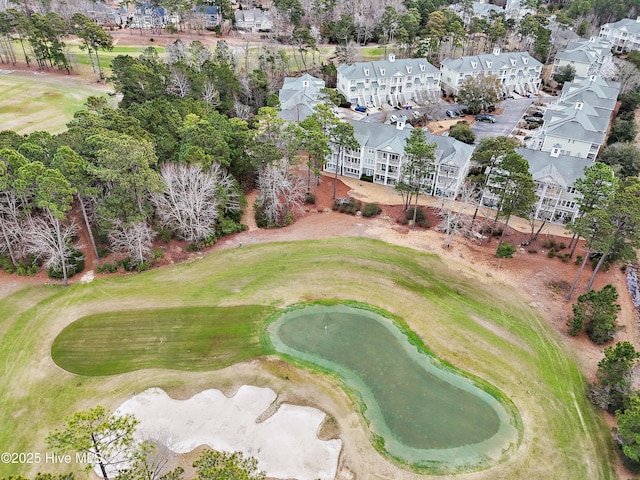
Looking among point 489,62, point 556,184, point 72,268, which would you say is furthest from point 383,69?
point 72,268

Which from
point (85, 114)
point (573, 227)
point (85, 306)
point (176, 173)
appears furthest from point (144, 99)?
point (573, 227)

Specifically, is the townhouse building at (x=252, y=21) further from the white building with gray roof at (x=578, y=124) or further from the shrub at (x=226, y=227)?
the shrub at (x=226, y=227)

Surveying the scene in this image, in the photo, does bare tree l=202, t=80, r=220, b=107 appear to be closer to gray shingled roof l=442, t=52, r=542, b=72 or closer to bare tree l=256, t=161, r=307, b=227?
bare tree l=256, t=161, r=307, b=227

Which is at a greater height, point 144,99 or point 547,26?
point 547,26

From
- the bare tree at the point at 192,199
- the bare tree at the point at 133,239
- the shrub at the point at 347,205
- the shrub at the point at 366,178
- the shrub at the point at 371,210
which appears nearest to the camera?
the bare tree at the point at 133,239

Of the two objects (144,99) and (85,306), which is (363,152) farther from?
(85,306)

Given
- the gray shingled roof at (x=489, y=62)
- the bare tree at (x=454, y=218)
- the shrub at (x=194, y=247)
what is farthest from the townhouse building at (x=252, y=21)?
the shrub at (x=194, y=247)

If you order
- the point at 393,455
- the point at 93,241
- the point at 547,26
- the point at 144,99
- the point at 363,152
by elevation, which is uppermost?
the point at 547,26
